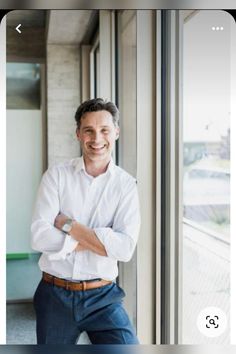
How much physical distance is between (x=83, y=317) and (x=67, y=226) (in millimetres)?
78

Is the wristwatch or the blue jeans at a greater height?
the wristwatch

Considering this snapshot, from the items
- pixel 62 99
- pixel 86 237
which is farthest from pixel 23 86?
pixel 86 237

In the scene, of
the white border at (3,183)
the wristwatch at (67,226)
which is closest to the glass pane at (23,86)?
the white border at (3,183)

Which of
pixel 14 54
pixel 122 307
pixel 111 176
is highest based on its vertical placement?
pixel 14 54

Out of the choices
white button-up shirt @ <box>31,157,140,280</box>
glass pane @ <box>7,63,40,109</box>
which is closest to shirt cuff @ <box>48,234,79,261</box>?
white button-up shirt @ <box>31,157,140,280</box>

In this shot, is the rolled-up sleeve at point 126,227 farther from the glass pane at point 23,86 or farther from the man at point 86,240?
the glass pane at point 23,86

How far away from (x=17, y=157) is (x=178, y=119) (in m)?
0.14

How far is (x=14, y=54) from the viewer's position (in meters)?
0.40

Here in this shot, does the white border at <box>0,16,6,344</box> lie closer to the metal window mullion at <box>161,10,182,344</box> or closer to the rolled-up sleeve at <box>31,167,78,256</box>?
the rolled-up sleeve at <box>31,167,78,256</box>

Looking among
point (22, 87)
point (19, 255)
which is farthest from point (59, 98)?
point (19, 255)

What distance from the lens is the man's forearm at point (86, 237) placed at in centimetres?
39

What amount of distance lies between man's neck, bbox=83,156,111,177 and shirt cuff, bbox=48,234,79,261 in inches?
2.3

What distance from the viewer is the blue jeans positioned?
394 mm

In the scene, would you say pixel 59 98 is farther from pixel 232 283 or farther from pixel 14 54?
pixel 232 283
